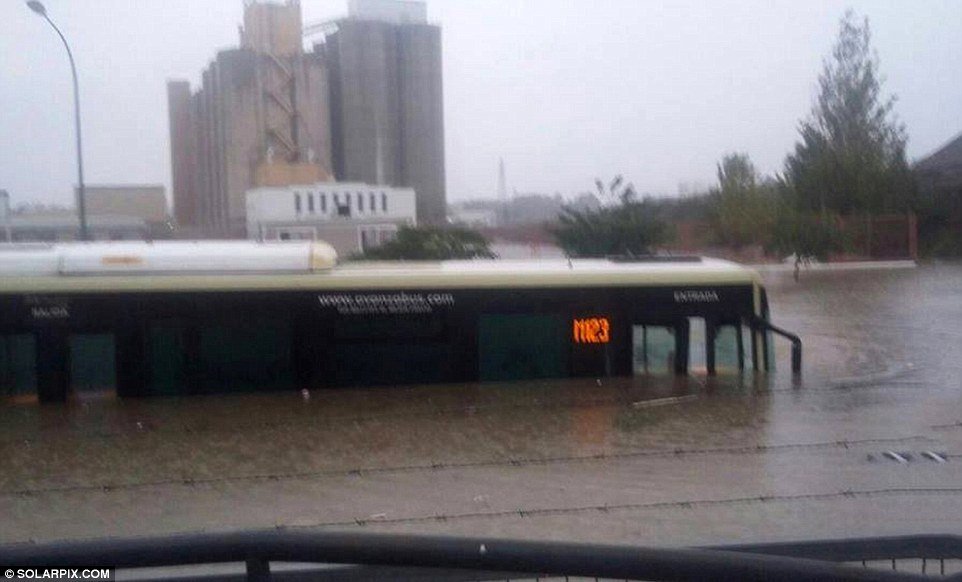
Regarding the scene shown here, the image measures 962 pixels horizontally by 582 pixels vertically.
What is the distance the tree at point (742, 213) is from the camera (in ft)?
135

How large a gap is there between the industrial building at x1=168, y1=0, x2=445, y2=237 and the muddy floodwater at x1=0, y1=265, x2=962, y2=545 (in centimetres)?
1647

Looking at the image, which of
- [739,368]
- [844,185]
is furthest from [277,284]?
[844,185]

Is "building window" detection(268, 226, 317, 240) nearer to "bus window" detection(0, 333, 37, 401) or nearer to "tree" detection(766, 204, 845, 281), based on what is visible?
"bus window" detection(0, 333, 37, 401)

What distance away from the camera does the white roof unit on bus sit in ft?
52.2

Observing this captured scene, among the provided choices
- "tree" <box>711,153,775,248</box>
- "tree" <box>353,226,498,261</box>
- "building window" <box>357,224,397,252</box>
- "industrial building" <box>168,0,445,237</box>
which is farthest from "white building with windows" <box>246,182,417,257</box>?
"tree" <box>711,153,775,248</box>

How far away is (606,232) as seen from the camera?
1107 inches

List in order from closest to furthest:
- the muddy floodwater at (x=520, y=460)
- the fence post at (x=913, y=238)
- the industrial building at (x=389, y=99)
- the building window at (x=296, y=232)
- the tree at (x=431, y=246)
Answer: the muddy floodwater at (x=520, y=460) → the tree at (x=431, y=246) → the building window at (x=296, y=232) → the industrial building at (x=389, y=99) → the fence post at (x=913, y=238)

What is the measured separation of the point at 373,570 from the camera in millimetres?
4367

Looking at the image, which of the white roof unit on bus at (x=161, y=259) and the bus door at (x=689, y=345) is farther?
the bus door at (x=689, y=345)

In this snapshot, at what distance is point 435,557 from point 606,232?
25141 millimetres

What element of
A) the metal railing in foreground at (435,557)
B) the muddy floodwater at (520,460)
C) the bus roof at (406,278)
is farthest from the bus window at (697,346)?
the metal railing in foreground at (435,557)

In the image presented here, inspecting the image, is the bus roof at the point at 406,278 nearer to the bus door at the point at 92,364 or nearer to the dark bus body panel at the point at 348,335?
the dark bus body panel at the point at 348,335

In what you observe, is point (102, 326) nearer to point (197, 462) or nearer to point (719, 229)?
point (197, 462)

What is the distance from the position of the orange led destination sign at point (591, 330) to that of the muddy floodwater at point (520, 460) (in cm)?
73
